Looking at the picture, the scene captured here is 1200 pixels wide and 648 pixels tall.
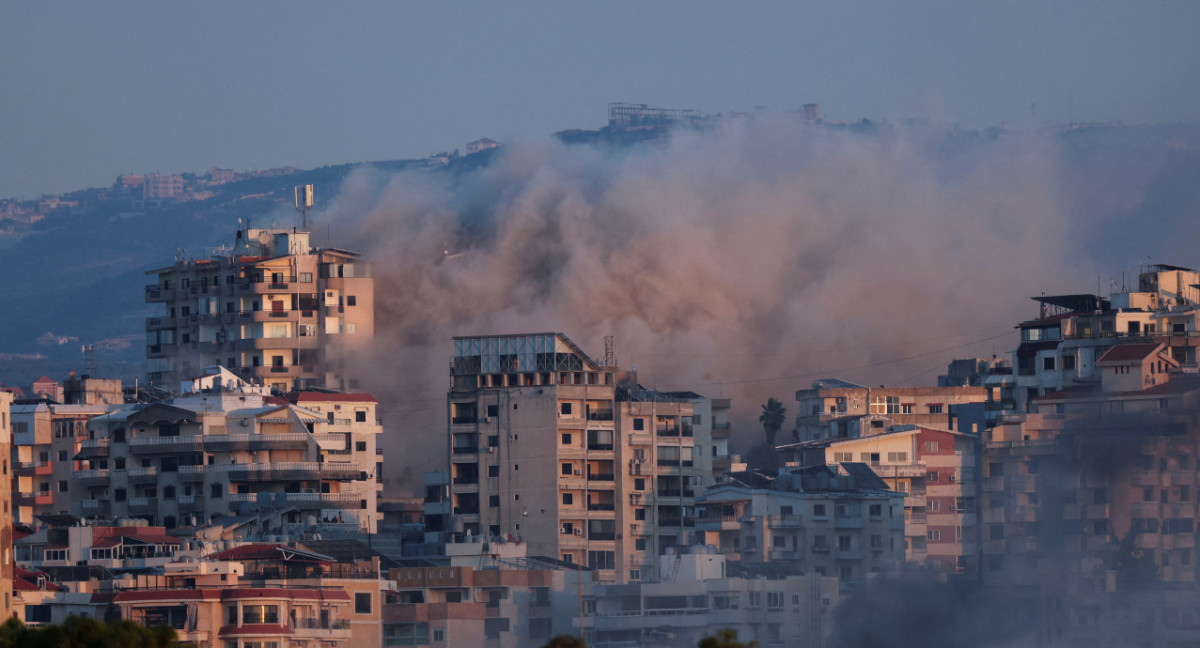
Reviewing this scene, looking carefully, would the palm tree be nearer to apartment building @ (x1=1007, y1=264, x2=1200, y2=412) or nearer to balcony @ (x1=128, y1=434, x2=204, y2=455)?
apartment building @ (x1=1007, y1=264, x2=1200, y2=412)

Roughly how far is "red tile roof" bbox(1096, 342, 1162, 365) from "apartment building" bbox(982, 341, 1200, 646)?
497 cm

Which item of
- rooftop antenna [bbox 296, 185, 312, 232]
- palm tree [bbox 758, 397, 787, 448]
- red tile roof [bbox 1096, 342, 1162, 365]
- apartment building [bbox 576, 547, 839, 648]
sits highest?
rooftop antenna [bbox 296, 185, 312, 232]

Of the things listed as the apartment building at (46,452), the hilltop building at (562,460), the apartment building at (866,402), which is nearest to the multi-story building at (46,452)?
the apartment building at (46,452)

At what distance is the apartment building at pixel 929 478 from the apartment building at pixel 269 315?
30.1 meters

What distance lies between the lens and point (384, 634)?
7681cm

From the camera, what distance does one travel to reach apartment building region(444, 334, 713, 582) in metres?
94.1

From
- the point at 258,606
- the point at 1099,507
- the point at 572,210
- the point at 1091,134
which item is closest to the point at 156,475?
the point at 258,606

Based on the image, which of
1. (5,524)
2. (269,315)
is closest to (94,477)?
(269,315)

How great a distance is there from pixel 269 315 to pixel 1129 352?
143ft

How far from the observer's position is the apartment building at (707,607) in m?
82.1

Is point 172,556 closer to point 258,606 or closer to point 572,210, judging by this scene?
point 258,606

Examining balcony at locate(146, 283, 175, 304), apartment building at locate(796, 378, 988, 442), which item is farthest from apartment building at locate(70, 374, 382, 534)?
balcony at locate(146, 283, 175, 304)

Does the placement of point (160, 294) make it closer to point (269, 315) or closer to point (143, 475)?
point (269, 315)

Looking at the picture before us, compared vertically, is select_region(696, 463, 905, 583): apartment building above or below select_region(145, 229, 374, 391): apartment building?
below
